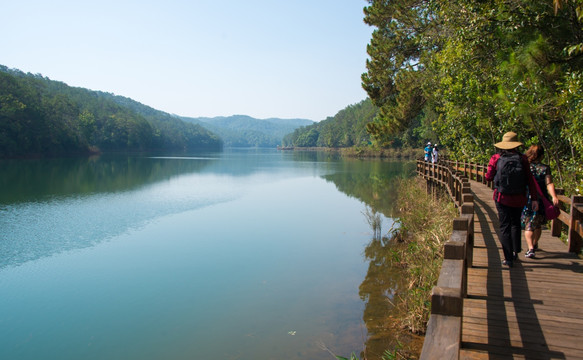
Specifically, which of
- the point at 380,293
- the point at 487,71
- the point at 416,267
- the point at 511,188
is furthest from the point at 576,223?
the point at 487,71

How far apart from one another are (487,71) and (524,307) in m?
13.0

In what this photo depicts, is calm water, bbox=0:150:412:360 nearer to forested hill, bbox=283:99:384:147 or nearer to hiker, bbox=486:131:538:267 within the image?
hiker, bbox=486:131:538:267

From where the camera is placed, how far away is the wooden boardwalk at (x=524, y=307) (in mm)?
3500

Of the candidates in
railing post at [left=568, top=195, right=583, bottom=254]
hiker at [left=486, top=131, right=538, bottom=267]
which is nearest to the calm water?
hiker at [left=486, top=131, right=538, bottom=267]

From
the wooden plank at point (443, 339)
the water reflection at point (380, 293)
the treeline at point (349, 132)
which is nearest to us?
the wooden plank at point (443, 339)

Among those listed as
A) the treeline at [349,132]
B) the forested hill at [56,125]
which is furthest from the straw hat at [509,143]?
the treeline at [349,132]

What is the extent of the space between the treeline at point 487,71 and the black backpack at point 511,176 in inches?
93.9

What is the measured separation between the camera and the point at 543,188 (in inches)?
240

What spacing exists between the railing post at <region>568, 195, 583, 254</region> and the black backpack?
4.44 ft

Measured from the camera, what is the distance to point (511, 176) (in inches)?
215

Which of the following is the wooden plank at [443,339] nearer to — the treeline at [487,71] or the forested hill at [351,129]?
Answer: the treeline at [487,71]

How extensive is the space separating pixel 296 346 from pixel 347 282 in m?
3.53

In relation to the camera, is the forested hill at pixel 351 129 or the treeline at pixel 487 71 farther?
the forested hill at pixel 351 129

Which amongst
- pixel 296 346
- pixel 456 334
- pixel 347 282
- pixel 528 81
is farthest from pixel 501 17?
pixel 456 334
